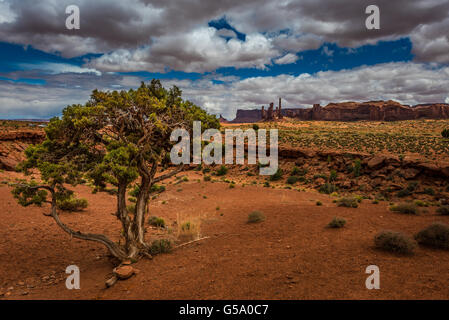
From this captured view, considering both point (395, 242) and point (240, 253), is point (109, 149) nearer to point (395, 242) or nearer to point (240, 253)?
point (240, 253)

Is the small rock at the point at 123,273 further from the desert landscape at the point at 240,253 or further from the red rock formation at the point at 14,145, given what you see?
the red rock formation at the point at 14,145

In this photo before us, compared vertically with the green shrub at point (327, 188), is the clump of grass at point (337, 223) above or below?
above

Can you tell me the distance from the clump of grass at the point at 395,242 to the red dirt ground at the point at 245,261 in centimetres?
26

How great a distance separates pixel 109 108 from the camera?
7828 mm

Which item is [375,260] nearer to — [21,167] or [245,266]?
[245,266]

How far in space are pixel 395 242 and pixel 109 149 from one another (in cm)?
916

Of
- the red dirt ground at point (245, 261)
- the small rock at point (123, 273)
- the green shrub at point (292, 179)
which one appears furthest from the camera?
the green shrub at point (292, 179)

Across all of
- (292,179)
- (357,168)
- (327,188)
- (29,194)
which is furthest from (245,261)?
(357,168)

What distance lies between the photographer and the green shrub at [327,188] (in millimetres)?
23438

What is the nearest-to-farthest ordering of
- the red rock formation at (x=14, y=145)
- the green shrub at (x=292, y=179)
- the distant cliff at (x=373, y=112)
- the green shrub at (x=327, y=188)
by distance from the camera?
the green shrub at (x=327, y=188) → the green shrub at (x=292, y=179) → the red rock formation at (x=14, y=145) → the distant cliff at (x=373, y=112)

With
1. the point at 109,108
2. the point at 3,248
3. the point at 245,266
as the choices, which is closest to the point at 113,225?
the point at 3,248

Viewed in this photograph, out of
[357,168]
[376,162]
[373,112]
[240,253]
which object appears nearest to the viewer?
[240,253]

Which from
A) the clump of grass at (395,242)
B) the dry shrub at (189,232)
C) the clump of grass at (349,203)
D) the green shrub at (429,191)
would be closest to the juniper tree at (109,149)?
the dry shrub at (189,232)

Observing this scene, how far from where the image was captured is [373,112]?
129 meters
